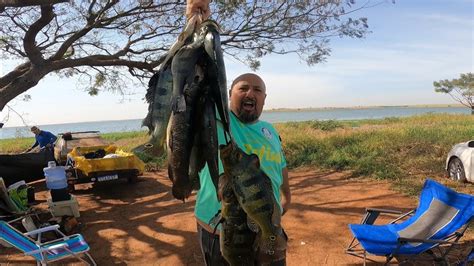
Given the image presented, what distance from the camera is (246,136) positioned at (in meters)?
2.45

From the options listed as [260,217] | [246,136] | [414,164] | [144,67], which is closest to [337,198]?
[414,164]

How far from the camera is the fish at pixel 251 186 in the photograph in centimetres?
123

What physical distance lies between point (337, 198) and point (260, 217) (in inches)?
293

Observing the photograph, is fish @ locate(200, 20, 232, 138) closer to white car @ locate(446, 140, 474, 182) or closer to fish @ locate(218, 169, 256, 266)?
fish @ locate(218, 169, 256, 266)

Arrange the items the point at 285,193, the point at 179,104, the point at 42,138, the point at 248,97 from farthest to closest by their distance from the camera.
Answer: the point at 42,138
the point at 285,193
the point at 248,97
the point at 179,104

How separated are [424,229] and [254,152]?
3804 mm

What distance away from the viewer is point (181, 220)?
291 inches

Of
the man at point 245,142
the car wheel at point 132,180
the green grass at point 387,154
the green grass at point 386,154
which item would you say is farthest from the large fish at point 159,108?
the car wheel at point 132,180

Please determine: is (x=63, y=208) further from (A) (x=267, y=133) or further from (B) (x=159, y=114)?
(B) (x=159, y=114)

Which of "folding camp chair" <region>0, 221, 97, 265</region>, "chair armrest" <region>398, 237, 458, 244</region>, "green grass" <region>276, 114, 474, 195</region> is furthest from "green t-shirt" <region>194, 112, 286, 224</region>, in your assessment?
"green grass" <region>276, 114, 474, 195</region>

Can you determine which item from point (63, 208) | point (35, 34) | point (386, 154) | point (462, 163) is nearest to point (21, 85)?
point (35, 34)

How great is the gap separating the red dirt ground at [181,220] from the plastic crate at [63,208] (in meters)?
0.28

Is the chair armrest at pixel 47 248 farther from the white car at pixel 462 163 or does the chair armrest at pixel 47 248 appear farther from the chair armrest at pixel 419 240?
the white car at pixel 462 163

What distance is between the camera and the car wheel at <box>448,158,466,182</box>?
29.7 feet
